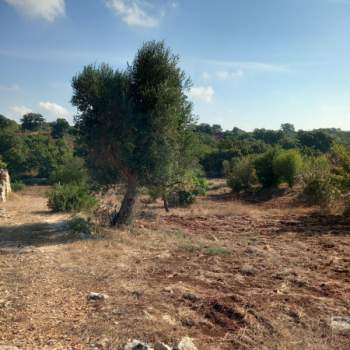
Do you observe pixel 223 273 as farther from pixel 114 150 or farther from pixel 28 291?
pixel 114 150

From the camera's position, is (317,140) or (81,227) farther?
(317,140)

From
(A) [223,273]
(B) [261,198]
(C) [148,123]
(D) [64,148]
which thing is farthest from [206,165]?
(A) [223,273]

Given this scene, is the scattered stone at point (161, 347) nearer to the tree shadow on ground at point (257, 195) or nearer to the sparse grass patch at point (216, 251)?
the sparse grass patch at point (216, 251)

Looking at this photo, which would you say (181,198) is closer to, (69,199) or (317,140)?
(69,199)

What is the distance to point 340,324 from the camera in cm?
475

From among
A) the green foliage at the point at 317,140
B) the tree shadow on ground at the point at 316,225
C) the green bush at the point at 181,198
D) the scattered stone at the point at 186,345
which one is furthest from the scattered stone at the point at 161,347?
the green foliage at the point at 317,140

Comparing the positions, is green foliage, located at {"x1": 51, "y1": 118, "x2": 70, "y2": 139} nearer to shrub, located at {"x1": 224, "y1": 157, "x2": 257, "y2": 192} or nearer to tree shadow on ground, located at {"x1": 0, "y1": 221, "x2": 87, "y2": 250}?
shrub, located at {"x1": 224, "y1": 157, "x2": 257, "y2": 192}

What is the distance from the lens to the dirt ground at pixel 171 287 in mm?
4273

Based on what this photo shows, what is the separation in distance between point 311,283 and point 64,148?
35.5 m

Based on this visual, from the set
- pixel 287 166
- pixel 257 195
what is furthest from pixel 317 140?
pixel 257 195

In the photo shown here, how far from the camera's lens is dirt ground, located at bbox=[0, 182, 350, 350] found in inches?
168

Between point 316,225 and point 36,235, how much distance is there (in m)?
9.20

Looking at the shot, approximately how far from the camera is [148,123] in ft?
32.9

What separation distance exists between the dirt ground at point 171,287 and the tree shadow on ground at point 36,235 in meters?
0.03
